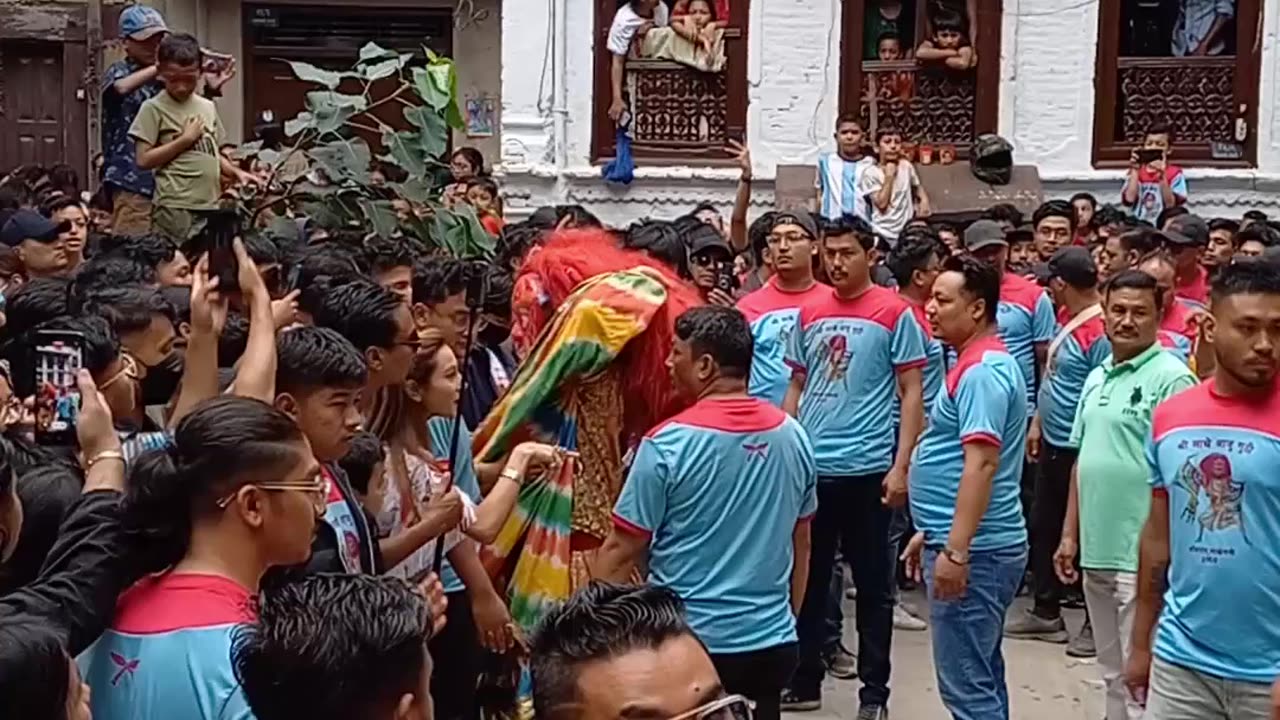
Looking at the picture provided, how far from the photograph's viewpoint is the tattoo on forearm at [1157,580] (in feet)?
15.9

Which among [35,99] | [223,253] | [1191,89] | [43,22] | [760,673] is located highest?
[43,22]

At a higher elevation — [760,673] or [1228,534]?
[1228,534]

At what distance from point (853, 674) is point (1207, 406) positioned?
340cm

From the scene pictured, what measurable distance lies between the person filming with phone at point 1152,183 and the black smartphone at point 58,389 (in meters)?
10.3

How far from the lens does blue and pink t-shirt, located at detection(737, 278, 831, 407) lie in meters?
7.43

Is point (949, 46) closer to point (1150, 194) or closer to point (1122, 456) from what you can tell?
point (1150, 194)

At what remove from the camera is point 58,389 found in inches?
153

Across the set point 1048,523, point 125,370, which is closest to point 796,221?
point 1048,523

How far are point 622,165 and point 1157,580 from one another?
9.50 metres

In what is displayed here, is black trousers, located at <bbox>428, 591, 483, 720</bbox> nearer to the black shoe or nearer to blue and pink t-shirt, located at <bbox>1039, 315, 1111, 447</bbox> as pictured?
the black shoe

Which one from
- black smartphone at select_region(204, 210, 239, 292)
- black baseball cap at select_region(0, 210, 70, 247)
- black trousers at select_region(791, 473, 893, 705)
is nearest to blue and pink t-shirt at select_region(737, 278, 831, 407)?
black trousers at select_region(791, 473, 893, 705)

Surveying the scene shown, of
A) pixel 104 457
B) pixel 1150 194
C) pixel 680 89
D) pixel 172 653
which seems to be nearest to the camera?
pixel 172 653

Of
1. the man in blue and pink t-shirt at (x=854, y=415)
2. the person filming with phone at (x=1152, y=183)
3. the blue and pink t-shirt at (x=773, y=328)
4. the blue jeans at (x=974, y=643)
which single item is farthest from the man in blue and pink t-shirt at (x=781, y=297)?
the person filming with phone at (x=1152, y=183)

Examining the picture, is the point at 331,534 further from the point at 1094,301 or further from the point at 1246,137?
the point at 1246,137
